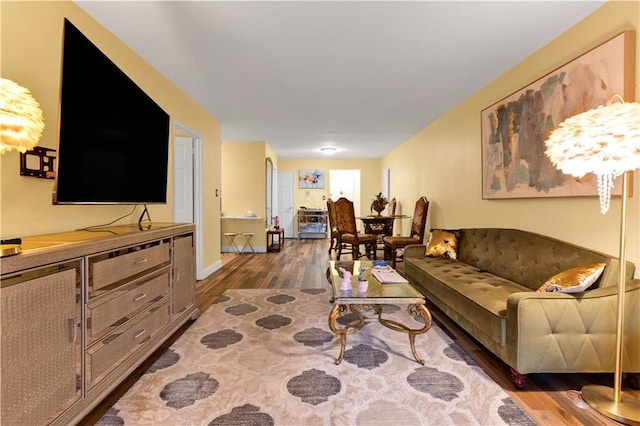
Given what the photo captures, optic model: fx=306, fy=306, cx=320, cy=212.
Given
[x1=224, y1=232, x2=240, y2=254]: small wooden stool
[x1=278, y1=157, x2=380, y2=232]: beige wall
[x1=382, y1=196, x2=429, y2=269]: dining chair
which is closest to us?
[x1=382, y1=196, x2=429, y2=269]: dining chair

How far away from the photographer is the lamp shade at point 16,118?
1.24m

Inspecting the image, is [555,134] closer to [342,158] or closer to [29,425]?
[29,425]

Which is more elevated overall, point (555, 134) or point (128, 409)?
point (555, 134)

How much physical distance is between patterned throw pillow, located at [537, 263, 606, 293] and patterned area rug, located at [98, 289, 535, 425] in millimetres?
723

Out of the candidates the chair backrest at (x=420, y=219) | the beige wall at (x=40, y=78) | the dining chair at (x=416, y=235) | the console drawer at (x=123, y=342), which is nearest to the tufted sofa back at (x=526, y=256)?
the dining chair at (x=416, y=235)

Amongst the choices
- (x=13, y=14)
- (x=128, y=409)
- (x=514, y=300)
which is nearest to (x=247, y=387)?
(x=128, y=409)

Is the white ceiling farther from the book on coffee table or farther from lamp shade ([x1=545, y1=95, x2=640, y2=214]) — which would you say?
the book on coffee table

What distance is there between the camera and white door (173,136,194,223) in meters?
4.37

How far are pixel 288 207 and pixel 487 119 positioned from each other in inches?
263

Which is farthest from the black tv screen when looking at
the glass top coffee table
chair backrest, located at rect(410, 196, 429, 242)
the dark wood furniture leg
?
chair backrest, located at rect(410, 196, 429, 242)

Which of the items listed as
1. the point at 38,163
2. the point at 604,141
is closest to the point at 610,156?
the point at 604,141

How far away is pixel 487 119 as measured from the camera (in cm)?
352

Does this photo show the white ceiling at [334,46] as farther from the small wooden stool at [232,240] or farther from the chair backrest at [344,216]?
the small wooden stool at [232,240]

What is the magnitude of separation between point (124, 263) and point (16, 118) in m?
0.92
